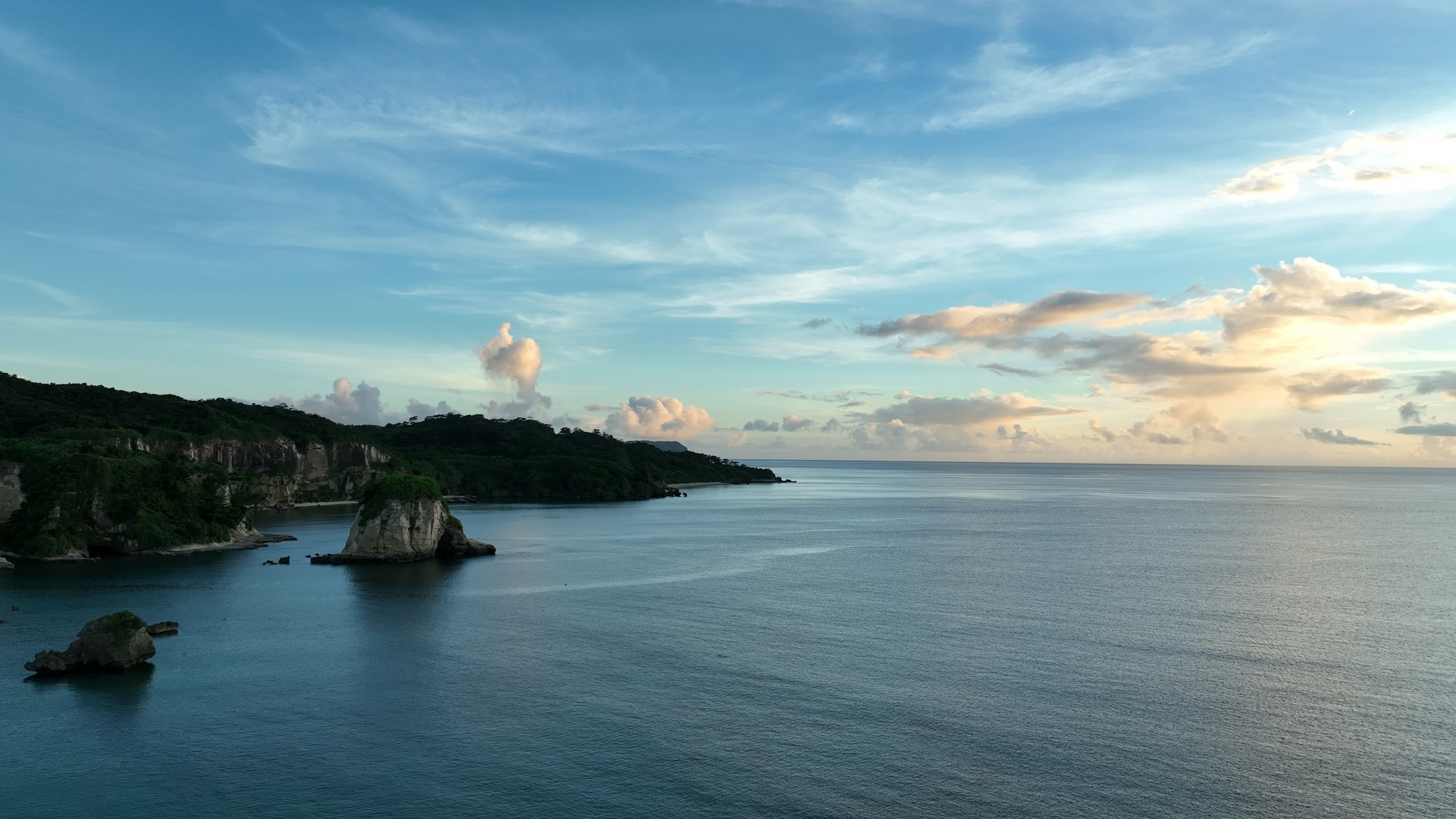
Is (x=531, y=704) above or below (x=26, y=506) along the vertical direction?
below

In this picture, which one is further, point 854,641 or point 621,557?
point 621,557

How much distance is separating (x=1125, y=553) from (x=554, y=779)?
87432 millimetres

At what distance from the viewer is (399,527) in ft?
333

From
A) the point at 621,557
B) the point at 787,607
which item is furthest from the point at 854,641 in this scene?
the point at 621,557

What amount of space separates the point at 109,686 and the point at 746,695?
33.0m

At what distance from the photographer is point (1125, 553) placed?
339ft

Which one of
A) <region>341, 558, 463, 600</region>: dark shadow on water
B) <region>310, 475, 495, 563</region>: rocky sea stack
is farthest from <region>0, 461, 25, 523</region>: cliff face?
<region>341, 558, 463, 600</region>: dark shadow on water

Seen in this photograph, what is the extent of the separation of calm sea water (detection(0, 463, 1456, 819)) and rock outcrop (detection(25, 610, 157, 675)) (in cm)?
179

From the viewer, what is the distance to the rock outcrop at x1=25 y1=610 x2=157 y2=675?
48.0 metres

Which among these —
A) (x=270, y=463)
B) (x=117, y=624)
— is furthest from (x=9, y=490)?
(x=270, y=463)

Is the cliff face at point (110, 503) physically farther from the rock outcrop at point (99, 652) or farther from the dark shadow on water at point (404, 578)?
the rock outcrop at point (99, 652)

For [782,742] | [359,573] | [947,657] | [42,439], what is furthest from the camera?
[42,439]

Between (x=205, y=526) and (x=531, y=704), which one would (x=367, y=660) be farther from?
(x=205, y=526)

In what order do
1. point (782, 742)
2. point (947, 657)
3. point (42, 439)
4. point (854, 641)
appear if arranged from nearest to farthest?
1. point (782, 742)
2. point (947, 657)
3. point (854, 641)
4. point (42, 439)
